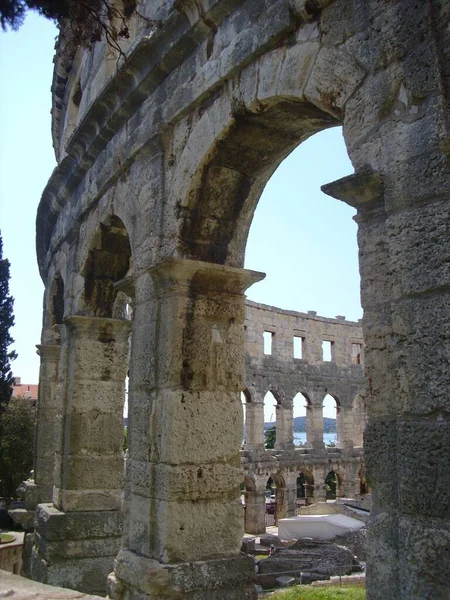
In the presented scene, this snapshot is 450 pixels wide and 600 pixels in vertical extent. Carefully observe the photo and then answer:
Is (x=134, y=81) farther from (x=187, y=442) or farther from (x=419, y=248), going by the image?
(x=419, y=248)

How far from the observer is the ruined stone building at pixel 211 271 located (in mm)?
2873

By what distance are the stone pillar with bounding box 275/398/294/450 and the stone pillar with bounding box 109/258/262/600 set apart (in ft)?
66.0

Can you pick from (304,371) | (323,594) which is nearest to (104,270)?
(323,594)

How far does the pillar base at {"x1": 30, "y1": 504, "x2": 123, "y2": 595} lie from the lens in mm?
6930

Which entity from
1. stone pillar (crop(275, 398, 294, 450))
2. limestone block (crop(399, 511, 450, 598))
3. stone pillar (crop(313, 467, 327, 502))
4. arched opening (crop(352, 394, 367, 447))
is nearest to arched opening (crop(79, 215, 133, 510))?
limestone block (crop(399, 511, 450, 598))

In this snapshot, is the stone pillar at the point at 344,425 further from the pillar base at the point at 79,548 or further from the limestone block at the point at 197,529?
the limestone block at the point at 197,529

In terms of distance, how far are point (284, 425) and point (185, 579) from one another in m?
20.8

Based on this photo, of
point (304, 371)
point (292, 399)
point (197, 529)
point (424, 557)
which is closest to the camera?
point (424, 557)

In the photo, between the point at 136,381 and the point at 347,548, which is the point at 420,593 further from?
the point at 347,548

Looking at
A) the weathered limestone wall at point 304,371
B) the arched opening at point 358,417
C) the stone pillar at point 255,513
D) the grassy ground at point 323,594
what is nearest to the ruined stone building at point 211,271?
the grassy ground at point 323,594

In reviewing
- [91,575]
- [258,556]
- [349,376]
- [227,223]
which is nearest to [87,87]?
[227,223]

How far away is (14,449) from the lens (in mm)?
20672

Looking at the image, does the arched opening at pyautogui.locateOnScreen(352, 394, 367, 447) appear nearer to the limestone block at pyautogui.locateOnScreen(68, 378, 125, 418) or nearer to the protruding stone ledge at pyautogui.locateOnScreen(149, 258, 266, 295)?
the limestone block at pyautogui.locateOnScreen(68, 378, 125, 418)

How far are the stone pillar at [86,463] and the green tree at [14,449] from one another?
44.8 ft
